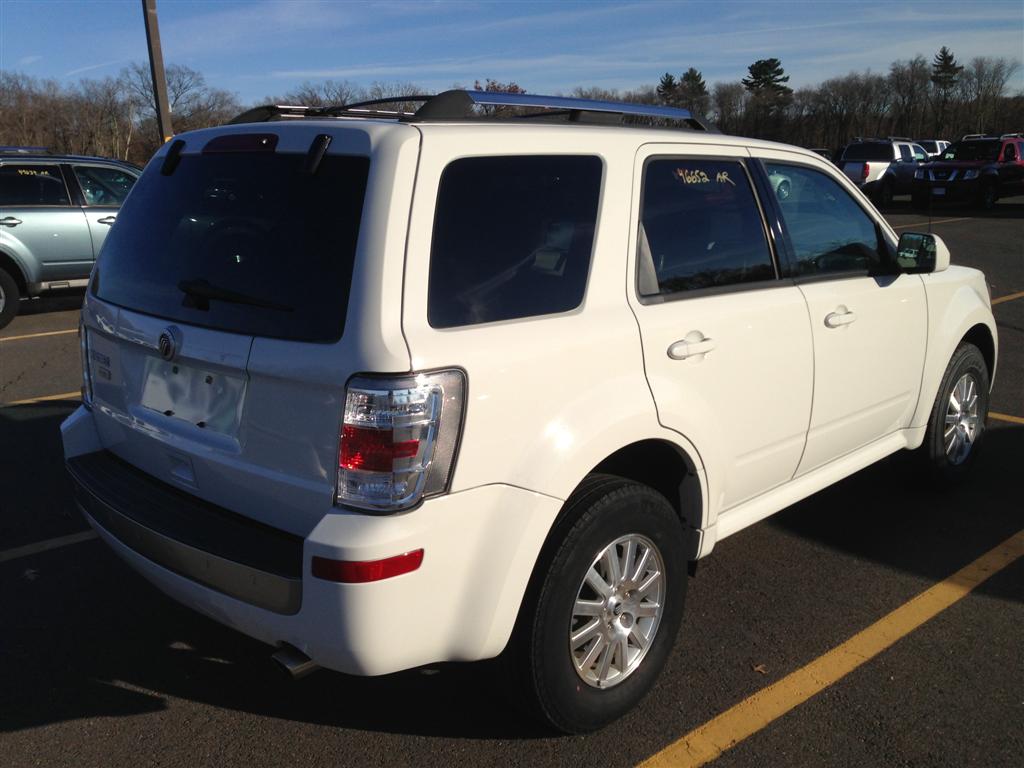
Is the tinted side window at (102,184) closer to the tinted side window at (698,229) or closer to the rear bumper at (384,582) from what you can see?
the tinted side window at (698,229)

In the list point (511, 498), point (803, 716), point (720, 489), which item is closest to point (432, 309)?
point (511, 498)

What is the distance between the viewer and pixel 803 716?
2.93 meters

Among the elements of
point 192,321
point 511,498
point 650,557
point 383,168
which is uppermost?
point 383,168

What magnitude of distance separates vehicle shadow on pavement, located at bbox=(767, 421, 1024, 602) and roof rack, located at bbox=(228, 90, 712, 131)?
223 cm

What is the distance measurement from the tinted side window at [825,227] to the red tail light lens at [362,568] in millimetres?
2150

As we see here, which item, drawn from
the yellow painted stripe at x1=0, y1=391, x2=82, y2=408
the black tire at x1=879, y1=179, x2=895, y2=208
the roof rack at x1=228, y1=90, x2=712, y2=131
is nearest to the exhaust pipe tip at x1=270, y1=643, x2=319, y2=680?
the roof rack at x1=228, y1=90, x2=712, y2=131

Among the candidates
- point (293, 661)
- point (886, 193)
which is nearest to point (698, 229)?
point (293, 661)

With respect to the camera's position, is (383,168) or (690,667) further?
(690,667)

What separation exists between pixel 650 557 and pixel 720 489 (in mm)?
453

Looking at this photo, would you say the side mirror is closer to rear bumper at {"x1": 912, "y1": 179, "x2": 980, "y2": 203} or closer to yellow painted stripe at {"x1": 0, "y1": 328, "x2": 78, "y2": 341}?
yellow painted stripe at {"x1": 0, "y1": 328, "x2": 78, "y2": 341}

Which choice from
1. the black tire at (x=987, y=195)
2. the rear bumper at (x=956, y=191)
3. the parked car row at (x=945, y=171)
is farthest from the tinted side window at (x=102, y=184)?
→ the black tire at (x=987, y=195)

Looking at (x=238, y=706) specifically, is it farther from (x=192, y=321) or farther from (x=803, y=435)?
(x=803, y=435)

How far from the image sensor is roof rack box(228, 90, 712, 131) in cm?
270

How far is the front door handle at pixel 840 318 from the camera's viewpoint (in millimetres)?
3565
